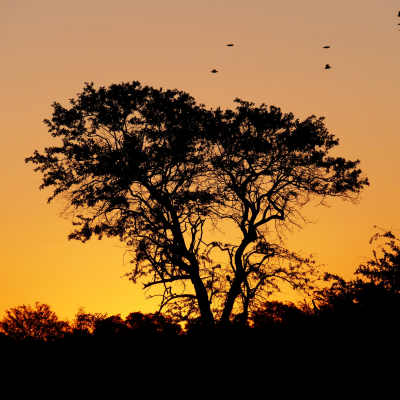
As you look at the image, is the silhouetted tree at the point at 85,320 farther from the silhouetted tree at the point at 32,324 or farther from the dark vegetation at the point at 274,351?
the dark vegetation at the point at 274,351

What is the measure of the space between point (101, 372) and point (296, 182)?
13.7 m

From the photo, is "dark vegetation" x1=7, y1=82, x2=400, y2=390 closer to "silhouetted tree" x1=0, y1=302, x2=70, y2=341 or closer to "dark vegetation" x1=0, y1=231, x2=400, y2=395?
"dark vegetation" x1=0, y1=231, x2=400, y2=395

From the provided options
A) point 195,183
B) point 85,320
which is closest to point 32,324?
point 85,320

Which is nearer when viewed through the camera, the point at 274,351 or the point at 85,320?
the point at 274,351

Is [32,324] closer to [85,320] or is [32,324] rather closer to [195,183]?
[85,320]

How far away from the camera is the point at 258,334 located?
1791cm

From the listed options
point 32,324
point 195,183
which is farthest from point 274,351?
point 32,324

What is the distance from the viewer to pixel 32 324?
6800cm

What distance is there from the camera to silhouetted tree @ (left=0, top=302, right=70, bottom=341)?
66.9 meters

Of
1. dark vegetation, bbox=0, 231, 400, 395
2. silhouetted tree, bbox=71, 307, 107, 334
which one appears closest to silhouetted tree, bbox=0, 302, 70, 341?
silhouetted tree, bbox=71, 307, 107, 334

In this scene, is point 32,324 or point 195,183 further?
point 32,324

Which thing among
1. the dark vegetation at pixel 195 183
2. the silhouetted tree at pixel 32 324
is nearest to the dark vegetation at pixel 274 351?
the dark vegetation at pixel 195 183

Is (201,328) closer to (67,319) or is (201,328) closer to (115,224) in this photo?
(115,224)

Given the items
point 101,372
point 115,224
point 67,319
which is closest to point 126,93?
point 115,224
